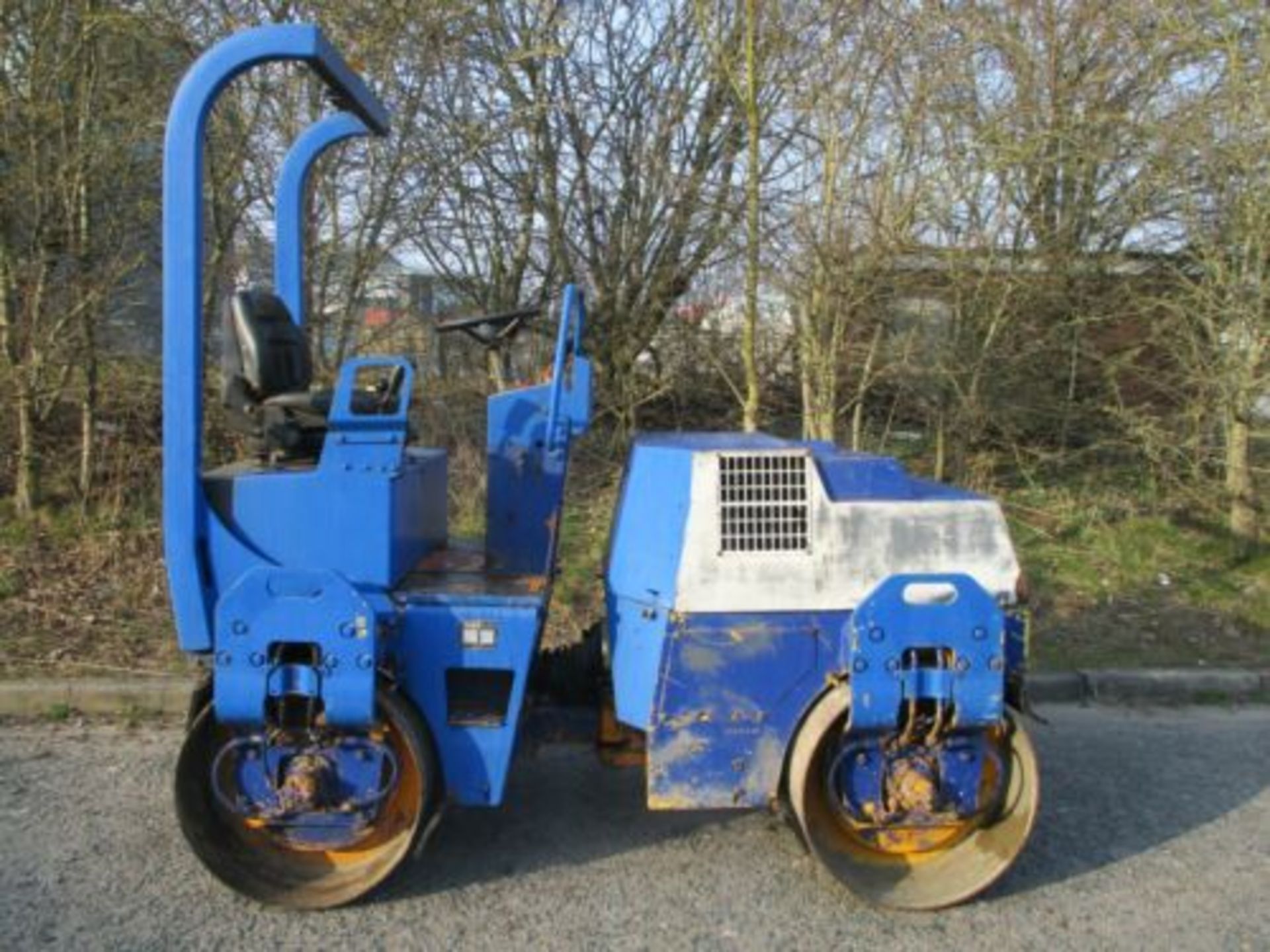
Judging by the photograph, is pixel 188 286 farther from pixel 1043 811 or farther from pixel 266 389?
pixel 1043 811

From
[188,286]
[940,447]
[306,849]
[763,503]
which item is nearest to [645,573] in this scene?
→ [763,503]

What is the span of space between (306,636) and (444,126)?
6275 millimetres

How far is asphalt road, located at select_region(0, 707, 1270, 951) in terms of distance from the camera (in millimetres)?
3275

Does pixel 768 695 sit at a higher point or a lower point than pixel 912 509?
lower

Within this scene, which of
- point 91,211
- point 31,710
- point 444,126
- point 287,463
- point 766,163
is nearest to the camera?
point 287,463

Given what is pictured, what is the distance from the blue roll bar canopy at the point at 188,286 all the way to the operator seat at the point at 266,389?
1.28ft

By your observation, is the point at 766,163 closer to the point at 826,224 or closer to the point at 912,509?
the point at 826,224

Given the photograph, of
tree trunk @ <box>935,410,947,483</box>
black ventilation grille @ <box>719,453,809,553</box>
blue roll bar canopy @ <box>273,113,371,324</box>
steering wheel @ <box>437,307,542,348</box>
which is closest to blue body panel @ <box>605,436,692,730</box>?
black ventilation grille @ <box>719,453,809,553</box>

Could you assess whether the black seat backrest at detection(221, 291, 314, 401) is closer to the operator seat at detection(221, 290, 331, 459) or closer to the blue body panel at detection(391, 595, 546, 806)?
the operator seat at detection(221, 290, 331, 459)

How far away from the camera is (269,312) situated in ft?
13.3

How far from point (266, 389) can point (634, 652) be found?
1581mm

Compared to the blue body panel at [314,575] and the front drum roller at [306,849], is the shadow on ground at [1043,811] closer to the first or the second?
the front drum roller at [306,849]

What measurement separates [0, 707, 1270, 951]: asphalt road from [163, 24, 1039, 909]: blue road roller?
17cm

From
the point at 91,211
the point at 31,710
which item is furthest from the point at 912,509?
the point at 91,211
